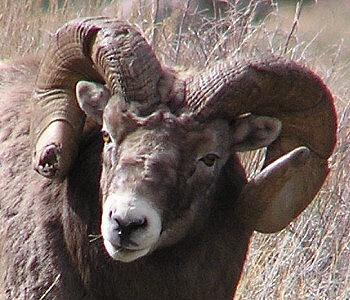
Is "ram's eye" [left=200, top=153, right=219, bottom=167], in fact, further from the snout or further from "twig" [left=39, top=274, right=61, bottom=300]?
"twig" [left=39, top=274, right=61, bottom=300]

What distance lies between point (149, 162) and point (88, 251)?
2.62 feet

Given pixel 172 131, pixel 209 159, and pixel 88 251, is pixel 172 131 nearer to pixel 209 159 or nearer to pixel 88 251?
pixel 209 159

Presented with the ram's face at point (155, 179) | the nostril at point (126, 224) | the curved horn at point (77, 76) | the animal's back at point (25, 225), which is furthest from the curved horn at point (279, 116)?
the animal's back at point (25, 225)

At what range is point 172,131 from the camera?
6.79m

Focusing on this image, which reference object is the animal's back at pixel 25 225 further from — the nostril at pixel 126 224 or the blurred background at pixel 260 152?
the blurred background at pixel 260 152

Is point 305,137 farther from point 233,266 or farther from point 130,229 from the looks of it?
point 130,229

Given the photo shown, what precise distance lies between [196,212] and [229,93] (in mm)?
597

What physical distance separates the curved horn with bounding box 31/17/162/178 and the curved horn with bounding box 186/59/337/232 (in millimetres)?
269

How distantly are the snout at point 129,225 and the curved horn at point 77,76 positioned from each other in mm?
583

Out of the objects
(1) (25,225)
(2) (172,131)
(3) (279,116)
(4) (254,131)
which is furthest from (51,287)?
(3) (279,116)

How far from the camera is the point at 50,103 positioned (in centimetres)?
742

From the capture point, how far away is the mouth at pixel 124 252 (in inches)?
254

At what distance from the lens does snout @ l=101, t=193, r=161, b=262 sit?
6.34 m

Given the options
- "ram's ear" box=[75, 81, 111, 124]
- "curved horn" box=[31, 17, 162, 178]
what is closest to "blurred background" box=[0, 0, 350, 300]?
"curved horn" box=[31, 17, 162, 178]
